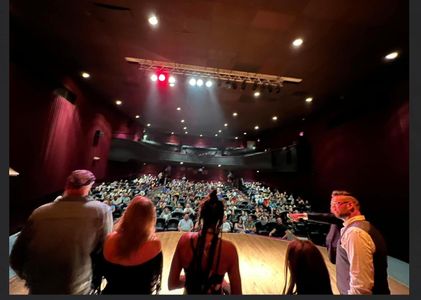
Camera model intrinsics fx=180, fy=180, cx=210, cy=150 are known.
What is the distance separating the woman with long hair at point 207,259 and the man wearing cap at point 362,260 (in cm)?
99

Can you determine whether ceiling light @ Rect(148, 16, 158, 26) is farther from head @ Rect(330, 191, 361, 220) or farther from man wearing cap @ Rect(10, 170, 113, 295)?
head @ Rect(330, 191, 361, 220)

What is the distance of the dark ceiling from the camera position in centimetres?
299

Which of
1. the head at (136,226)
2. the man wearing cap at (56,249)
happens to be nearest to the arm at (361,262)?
the head at (136,226)

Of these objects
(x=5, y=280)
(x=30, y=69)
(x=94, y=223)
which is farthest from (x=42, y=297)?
(x=30, y=69)

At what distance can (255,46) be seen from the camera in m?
3.83

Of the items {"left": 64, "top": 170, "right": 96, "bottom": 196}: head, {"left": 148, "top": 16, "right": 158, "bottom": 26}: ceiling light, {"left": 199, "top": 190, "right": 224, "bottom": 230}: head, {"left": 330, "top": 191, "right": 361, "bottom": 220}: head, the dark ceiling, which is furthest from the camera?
{"left": 148, "top": 16, "right": 158, "bottom": 26}: ceiling light

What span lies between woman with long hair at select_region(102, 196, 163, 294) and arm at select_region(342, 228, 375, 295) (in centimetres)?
154

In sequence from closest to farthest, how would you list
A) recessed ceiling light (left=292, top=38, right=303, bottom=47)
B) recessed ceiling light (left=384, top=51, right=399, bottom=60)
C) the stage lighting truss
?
recessed ceiling light (left=292, top=38, right=303, bottom=47), recessed ceiling light (left=384, top=51, right=399, bottom=60), the stage lighting truss

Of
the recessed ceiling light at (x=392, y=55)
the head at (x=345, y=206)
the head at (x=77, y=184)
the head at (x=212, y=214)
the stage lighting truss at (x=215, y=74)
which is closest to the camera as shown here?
the head at (x=212, y=214)

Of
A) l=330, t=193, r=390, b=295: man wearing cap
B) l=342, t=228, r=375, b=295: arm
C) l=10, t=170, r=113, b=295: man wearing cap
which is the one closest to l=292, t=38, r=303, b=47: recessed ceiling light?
l=330, t=193, r=390, b=295: man wearing cap

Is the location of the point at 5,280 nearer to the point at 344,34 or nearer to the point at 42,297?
the point at 42,297

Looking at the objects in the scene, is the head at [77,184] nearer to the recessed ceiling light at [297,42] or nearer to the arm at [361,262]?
the arm at [361,262]

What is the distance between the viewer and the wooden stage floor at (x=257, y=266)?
272 centimetres

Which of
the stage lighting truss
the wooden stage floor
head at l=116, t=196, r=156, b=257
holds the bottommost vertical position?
the wooden stage floor
